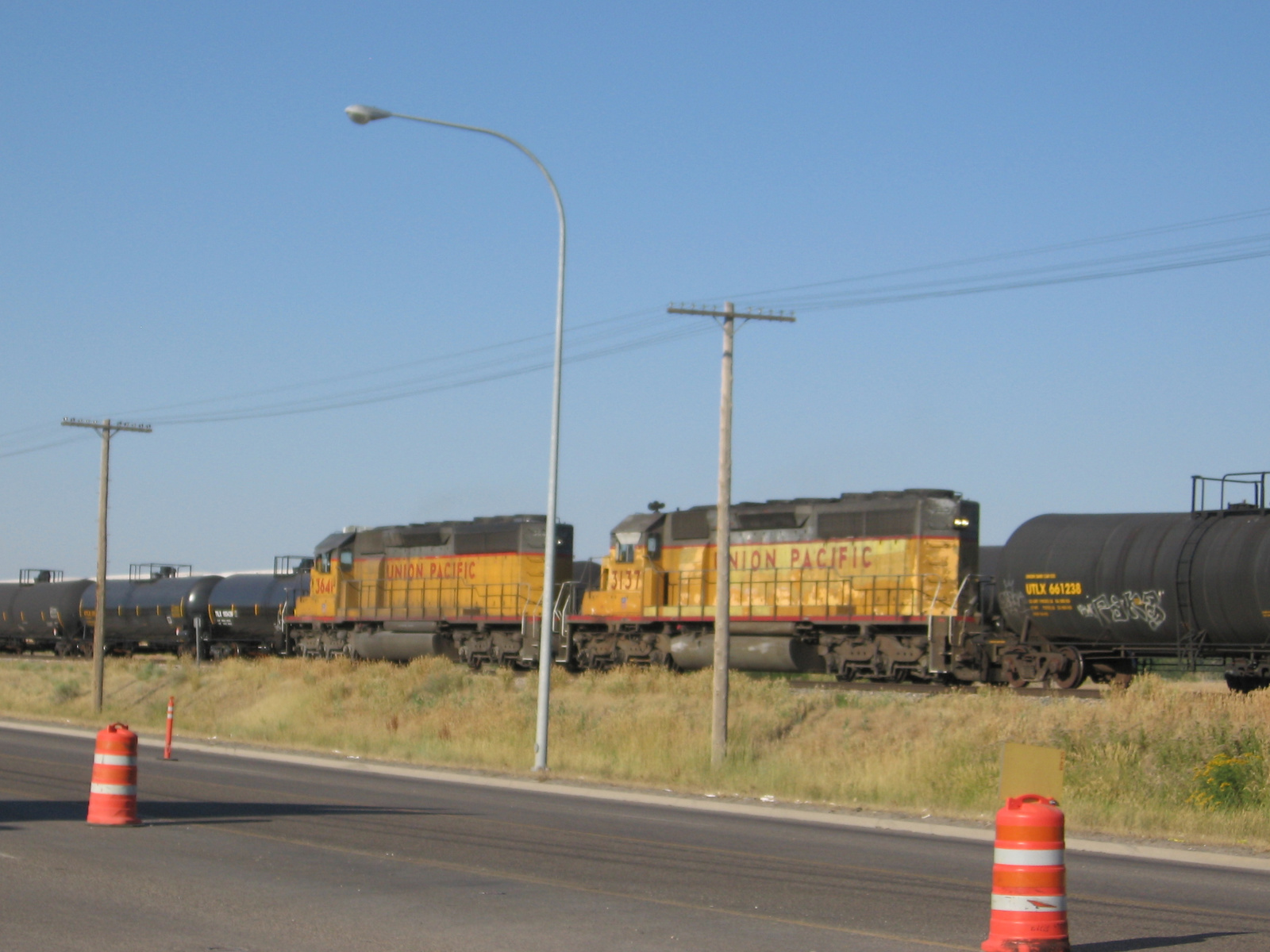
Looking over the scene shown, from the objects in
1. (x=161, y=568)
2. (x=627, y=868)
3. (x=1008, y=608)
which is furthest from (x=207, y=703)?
(x=627, y=868)

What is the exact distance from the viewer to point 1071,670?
2705 cm

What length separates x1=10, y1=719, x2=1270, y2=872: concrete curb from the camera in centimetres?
1419

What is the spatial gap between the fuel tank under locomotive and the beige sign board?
1518 cm

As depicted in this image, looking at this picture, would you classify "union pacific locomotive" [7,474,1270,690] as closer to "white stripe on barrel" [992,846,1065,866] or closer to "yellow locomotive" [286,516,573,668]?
"yellow locomotive" [286,516,573,668]

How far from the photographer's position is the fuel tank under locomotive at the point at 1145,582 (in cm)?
2369

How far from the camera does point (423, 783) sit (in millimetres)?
21047

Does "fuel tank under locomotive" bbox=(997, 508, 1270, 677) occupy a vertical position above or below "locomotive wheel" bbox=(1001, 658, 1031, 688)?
above

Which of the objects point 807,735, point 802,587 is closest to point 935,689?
point 807,735

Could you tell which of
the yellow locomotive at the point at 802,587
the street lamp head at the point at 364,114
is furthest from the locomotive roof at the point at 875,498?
the street lamp head at the point at 364,114

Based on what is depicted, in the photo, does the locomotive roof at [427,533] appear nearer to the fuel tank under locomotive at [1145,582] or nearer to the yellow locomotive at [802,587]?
the yellow locomotive at [802,587]

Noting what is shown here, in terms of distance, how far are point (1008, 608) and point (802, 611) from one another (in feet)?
17.7

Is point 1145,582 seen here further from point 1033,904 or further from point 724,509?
point 1033,904

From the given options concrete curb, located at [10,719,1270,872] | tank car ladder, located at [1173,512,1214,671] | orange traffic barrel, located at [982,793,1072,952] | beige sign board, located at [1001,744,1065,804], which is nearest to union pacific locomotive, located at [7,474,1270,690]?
tank car ladder, located at [1173,512,1214,671]

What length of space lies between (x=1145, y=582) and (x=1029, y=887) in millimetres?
18407
